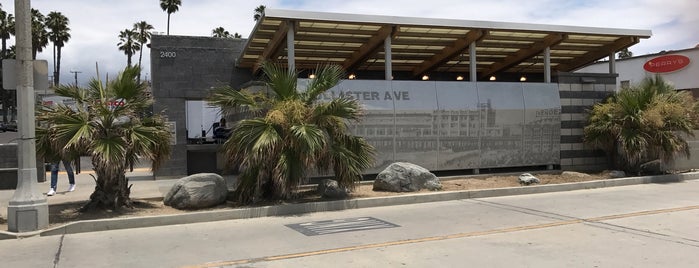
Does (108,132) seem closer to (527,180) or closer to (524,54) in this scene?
(527,180)

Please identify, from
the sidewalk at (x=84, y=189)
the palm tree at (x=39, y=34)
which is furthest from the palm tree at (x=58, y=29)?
the sidewalk at (x=84, y=189)

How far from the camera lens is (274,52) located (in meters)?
15.7

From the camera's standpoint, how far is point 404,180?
12508mm

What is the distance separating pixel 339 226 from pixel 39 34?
176 feet

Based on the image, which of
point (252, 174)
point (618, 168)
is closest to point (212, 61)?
point (252, 174)

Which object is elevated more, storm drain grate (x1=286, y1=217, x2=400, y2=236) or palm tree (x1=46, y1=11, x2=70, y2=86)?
palm tree (x1=46, y1=11, x2=70, y2=86)

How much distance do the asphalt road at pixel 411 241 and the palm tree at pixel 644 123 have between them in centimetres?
447

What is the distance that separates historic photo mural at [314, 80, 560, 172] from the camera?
14.6 metres

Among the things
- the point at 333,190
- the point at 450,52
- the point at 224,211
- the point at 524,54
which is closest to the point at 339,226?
the point at 224,211

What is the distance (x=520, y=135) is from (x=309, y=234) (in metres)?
9.87

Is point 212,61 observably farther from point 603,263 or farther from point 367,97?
point 603,263

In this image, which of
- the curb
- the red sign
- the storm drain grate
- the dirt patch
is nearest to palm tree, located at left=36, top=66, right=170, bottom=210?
the dirt patch

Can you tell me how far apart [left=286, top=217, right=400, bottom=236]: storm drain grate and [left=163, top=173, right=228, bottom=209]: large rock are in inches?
78.8

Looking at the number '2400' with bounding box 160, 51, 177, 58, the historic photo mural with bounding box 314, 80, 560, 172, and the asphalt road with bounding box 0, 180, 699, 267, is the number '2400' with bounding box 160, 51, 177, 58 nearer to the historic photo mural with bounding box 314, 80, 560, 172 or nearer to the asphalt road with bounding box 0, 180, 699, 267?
the historic photo mural with bounding box 314, 80, 560, 172
